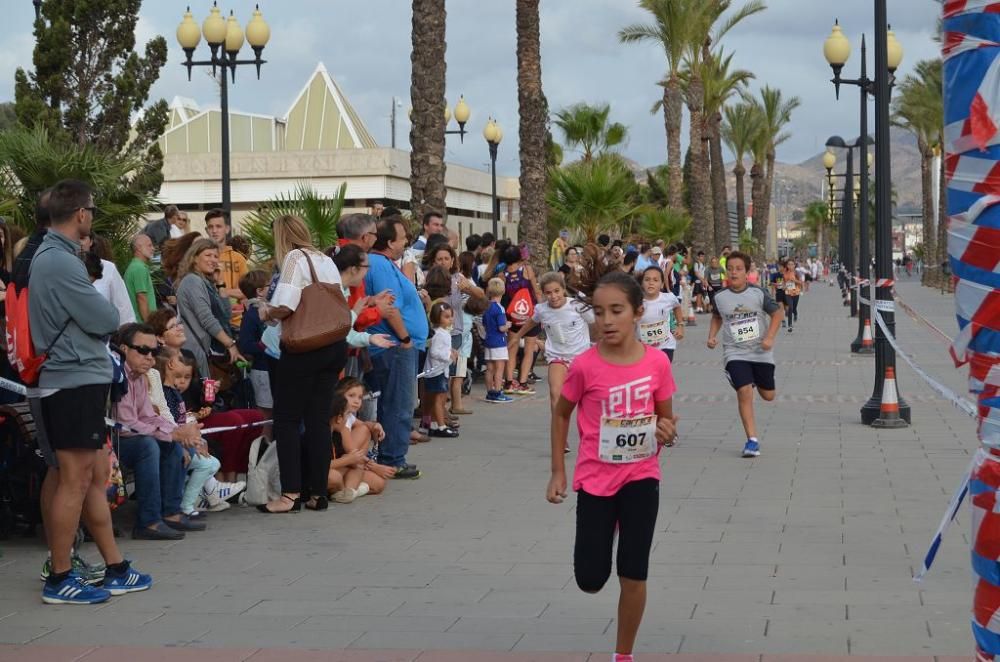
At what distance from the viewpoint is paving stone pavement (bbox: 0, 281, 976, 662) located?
5848 mm

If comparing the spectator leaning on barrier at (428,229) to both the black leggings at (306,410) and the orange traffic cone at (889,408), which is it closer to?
the orange traffic cone at (889,408)

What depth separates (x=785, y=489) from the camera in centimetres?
989

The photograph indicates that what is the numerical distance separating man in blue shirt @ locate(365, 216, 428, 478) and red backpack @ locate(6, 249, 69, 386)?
3.99 metres

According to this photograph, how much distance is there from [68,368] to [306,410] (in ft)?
8.87

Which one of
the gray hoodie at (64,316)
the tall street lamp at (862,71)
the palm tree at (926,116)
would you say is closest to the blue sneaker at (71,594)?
the gray hoodie at (64,316)

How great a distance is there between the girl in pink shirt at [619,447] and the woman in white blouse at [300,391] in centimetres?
385

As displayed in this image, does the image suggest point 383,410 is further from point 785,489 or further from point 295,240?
point 785,489

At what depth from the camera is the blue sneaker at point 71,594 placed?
6.64 metres

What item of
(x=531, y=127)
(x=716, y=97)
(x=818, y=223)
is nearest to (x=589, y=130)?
(x=716, y=97)

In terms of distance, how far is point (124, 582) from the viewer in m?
6.89

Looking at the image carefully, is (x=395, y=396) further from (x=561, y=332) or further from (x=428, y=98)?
(x=428, y=98)

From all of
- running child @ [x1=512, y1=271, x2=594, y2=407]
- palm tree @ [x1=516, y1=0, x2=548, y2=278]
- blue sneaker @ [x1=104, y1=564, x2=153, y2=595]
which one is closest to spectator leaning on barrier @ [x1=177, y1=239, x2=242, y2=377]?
running child @ [x1=512, y1=271, x2=594, y2=407]

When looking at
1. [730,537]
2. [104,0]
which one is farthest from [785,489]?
[104,0]

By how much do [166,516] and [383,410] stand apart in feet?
8.23
